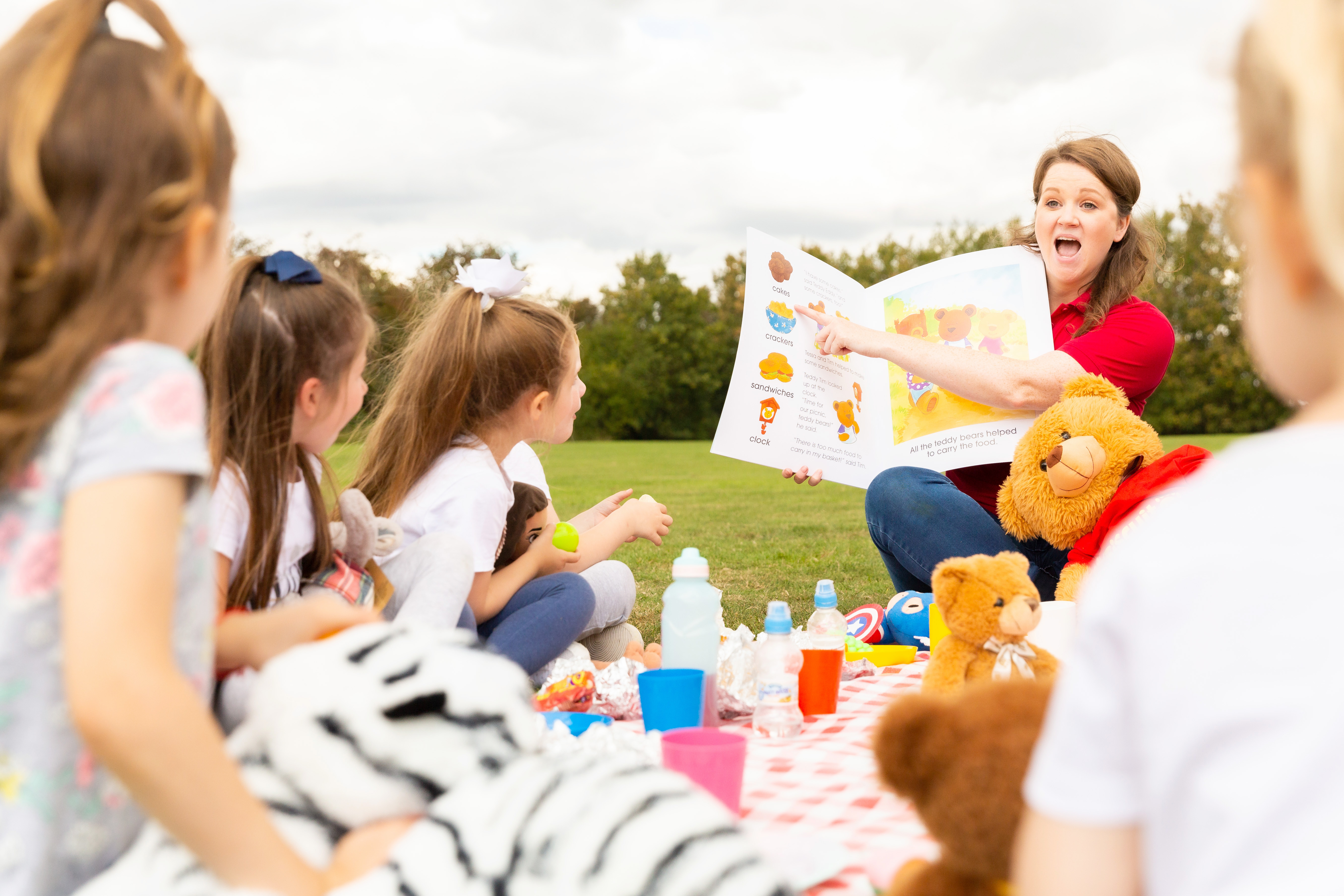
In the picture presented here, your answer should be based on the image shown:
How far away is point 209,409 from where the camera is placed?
1.77 metres

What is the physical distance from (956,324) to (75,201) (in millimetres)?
2463

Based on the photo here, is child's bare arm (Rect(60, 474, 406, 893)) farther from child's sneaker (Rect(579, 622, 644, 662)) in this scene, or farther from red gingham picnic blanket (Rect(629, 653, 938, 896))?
child's sneaker (Rect(579, 622, 644, 662))

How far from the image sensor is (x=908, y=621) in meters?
2.80

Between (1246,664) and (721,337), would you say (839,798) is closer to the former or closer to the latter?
(1246,664)

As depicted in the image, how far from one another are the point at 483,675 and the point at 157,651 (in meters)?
0.35

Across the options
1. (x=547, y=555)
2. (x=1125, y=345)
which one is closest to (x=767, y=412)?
(x=547, y=555)

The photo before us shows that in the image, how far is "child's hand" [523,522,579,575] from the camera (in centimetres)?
254

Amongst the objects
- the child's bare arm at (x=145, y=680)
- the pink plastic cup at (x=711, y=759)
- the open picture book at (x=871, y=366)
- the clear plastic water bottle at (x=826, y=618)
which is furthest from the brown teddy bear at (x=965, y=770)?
the open picture book at (x=871, y=366)

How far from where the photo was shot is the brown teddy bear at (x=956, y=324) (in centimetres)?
296

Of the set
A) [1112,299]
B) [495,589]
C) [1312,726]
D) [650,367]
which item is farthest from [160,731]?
[650,367]

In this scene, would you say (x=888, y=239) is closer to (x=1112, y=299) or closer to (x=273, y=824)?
(x=1112, y=299)

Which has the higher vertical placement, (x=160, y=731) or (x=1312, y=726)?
(x=1312, y=726)

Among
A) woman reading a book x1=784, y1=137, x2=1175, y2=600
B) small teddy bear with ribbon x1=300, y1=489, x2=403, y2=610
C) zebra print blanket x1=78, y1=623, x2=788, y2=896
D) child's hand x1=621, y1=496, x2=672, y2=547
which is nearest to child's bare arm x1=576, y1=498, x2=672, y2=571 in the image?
child's hand x1=621, y1=496, x2=672, y2=547

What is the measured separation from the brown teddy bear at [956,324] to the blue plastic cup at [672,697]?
61.5 inches
